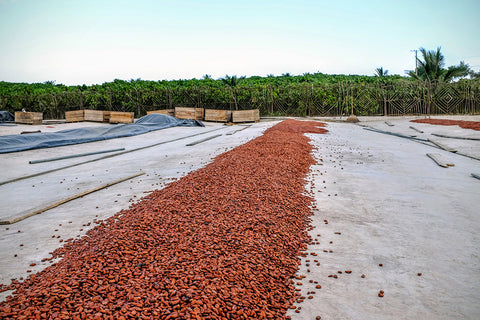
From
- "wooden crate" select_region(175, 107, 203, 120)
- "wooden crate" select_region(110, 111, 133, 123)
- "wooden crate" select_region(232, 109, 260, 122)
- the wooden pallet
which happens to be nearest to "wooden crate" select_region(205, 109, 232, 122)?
"wooden crate" select_region(232, 109, 260, 122)

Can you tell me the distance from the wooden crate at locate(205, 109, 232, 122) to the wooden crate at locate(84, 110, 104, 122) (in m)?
5.34

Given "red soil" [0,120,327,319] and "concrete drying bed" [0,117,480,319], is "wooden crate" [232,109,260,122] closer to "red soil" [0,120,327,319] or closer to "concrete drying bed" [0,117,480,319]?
"concrete drying bed" [0,117,480,319]

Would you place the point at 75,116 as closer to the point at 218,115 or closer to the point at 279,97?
the point at 218,115

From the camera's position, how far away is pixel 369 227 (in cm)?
293

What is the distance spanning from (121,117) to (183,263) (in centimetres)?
1481

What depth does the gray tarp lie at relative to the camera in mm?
7623

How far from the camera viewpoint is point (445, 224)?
2.98 m

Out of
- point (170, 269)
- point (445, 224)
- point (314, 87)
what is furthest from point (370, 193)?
point (314, 87)

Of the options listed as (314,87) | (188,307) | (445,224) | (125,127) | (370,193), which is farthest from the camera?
(314,87)

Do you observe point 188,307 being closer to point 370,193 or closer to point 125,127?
point 370,193

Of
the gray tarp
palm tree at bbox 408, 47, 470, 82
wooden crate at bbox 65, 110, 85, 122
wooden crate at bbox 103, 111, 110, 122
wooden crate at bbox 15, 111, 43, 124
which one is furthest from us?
palm tree at bbox 408, 47, 470, 82

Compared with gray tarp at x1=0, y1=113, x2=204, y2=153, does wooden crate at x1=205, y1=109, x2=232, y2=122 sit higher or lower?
Answer: higher

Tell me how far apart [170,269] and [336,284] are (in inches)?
42.0

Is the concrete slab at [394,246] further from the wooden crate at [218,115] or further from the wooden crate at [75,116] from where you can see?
the wooden crate at [75,116]
